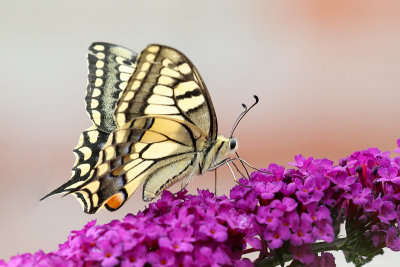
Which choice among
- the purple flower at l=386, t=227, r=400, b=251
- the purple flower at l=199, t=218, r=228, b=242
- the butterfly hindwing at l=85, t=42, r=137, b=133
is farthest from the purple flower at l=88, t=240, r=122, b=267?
the purple flower at l=386, t=227, r=400, b=251

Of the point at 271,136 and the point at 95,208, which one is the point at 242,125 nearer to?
the point at 271,136

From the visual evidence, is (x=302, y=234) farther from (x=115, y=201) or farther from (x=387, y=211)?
(x=115, y=201)

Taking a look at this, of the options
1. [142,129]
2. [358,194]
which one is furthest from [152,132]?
[358,194]

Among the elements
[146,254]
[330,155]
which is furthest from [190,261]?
[330,155]

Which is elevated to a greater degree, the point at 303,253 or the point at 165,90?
the point at 165,90

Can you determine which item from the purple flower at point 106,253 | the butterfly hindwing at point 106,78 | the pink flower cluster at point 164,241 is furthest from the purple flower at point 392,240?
the butterfly hindwing at point 106,78

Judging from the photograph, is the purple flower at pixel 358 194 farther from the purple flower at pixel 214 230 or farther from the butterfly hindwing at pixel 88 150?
the butterfly hindwing at pixel 88 150
